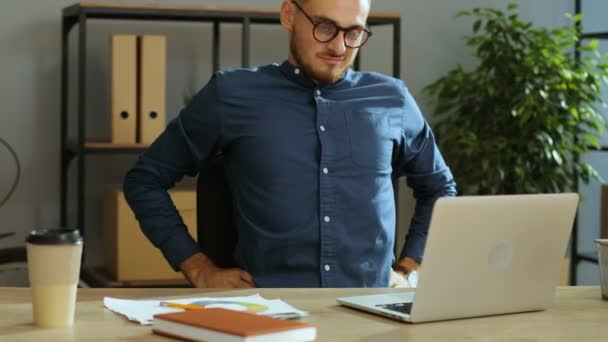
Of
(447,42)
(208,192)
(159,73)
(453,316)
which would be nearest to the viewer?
(453,316)

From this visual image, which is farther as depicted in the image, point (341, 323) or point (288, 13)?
point (288, 13)

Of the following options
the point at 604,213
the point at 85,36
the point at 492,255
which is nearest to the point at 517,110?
the point at 604,213

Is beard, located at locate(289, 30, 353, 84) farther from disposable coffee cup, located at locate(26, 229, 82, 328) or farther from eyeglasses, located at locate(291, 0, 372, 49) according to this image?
disposable coffee cup, located at locate(26, 229, 82, 328)

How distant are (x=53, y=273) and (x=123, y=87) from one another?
7.86 feet

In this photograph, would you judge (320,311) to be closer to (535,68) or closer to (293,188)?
(293,188)

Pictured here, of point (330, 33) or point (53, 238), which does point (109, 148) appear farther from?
point (53, 238)

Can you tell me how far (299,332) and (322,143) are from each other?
0.99 metres

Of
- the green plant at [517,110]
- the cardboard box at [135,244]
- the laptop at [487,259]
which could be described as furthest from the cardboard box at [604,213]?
the laptop at [487,259]

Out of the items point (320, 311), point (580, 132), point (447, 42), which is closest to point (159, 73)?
point (447, 42)

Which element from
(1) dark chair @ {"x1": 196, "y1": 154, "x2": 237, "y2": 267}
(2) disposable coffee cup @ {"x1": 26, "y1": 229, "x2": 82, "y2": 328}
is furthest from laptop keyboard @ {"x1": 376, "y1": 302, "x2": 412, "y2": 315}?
(1) dark chair @ {"x1": 196, "y1": 154, "x2": 237, "y2": 267}

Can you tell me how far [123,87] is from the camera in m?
3.87

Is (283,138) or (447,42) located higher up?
(447,42)

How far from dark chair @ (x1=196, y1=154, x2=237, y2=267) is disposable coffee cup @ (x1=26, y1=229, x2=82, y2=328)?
2.52 feet

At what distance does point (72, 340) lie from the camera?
1488mm
